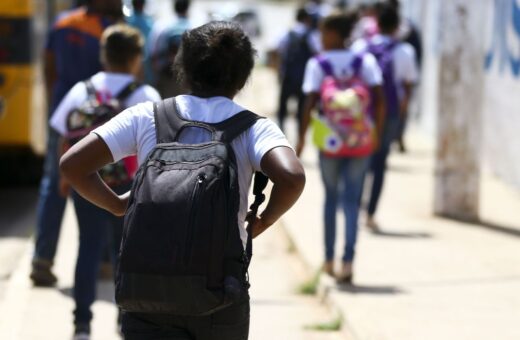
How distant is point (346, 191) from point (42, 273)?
81.0 inches

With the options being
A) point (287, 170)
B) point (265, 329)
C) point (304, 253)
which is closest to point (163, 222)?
point (287, 170)

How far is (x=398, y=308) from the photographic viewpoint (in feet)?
23.0

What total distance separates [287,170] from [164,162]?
1.28ft

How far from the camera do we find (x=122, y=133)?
12.8 feet

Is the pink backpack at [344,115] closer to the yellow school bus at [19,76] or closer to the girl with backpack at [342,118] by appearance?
the girl with backpack at [342,118]

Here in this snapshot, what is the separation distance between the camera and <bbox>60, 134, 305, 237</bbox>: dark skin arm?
375 cm

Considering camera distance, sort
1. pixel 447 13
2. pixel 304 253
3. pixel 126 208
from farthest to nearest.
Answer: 1. pixel 447 13
2. pixel 304 253
3. pixel 126 208

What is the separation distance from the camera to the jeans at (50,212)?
7766mm

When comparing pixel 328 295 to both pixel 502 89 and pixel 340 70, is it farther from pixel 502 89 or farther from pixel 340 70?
pixel 502 89

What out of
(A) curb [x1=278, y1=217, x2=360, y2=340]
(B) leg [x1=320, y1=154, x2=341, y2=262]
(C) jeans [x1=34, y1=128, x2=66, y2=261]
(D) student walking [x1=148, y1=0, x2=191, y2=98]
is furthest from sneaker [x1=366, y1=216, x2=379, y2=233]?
(C) jeans [x1=34, y1=128, x2=66, y2=261]

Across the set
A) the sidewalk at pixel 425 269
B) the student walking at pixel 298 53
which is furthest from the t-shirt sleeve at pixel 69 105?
the student walking at pixel 298 53

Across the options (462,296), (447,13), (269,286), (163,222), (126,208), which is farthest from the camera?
(447,13)

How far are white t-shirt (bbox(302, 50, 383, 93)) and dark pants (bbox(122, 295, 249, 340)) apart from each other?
3892 mm

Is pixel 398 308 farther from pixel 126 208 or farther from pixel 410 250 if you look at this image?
pixel 126 208
